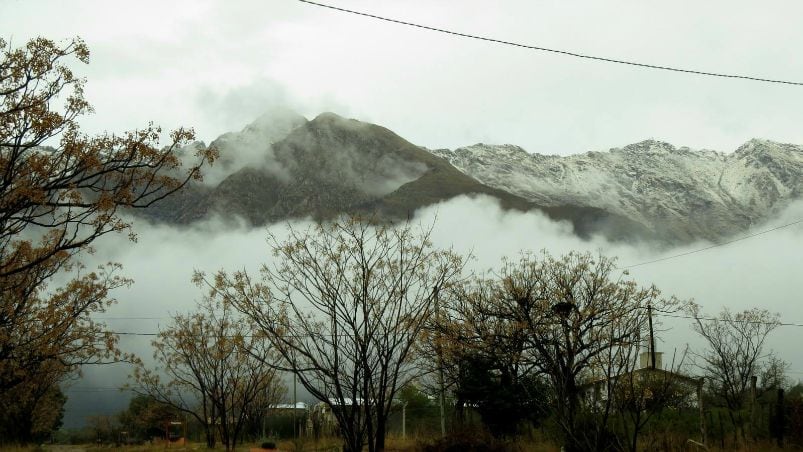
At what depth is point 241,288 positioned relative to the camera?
40.3ft

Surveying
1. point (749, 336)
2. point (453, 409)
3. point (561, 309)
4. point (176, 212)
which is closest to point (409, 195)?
point (176, 212)

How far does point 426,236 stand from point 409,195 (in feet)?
223

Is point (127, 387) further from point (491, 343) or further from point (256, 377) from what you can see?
point (491, 343)

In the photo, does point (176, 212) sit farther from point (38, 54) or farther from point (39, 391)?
point (38, 54)

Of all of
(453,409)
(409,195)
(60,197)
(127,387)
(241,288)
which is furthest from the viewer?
(409,195)

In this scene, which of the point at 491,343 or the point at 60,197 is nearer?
the point at 60,197

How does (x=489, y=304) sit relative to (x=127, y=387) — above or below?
above

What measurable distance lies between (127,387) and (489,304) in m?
15.3

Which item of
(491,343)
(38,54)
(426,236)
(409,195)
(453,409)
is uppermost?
(409,195)

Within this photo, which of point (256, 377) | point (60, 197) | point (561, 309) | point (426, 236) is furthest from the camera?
point (256, 377)

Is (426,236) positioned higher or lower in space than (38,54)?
lower

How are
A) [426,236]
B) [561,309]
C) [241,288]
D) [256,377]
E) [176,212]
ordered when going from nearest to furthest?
[241,288]
[426,236]
[561,309]
[256,377]
[176,212]

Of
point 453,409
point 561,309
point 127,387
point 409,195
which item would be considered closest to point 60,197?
point 561,309

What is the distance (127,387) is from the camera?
30016mm
